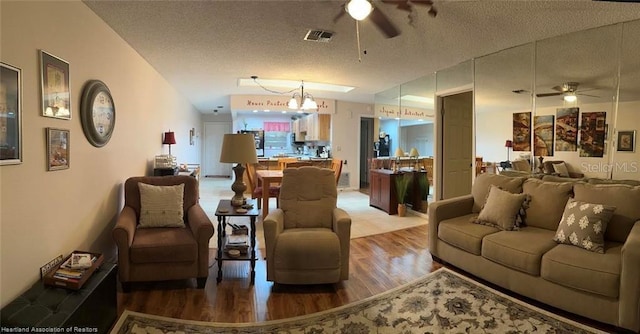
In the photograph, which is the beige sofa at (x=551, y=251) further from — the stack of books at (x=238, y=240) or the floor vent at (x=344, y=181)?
the floor vent at (x=344, y=181)

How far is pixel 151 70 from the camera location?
4695 millimetres

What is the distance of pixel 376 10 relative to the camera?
8.55 ft

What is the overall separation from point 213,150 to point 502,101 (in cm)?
950

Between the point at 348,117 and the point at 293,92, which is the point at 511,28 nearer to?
the point at 293,92

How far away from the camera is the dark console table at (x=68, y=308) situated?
1.71 m

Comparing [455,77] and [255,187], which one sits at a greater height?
[455,77]

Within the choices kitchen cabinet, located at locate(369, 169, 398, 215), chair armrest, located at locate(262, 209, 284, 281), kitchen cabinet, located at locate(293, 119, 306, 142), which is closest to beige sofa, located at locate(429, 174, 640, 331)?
chair armrest, located at locate(262, 209, 284, 281)

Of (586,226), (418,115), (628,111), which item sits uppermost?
(418,115)

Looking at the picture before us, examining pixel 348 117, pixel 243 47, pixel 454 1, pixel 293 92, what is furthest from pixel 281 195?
pixel 348 117

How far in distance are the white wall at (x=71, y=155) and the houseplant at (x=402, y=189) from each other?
4049 millimetres

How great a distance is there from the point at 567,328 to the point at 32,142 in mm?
3800

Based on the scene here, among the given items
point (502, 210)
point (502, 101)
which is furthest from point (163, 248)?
point (502, 101)

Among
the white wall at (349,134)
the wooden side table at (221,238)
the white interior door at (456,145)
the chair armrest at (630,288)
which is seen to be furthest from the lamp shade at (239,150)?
the white wall at (349,134)

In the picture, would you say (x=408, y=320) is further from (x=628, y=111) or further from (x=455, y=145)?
(x=455, y=145)
